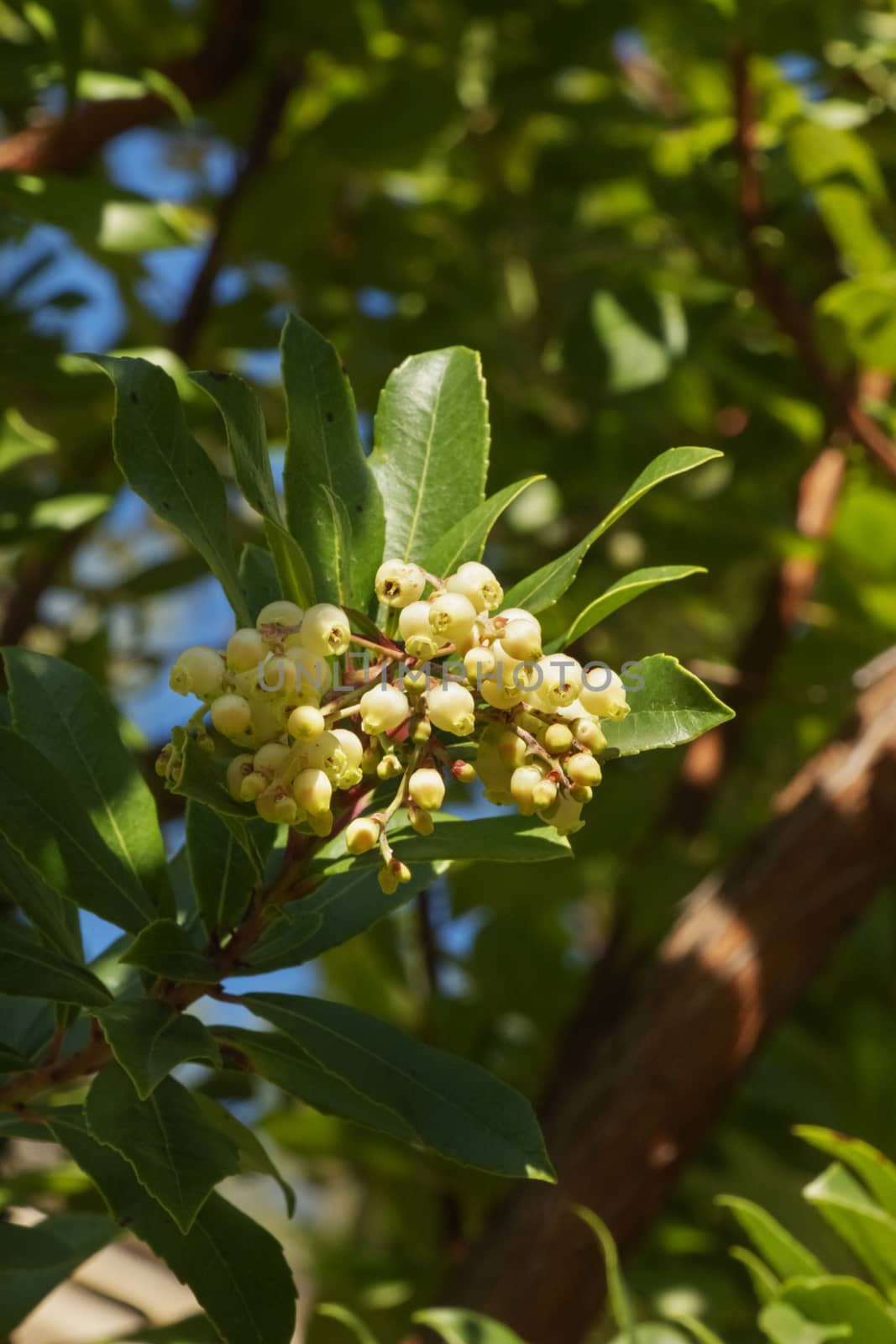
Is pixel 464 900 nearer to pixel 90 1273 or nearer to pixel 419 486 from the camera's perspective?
pixel 90 1273

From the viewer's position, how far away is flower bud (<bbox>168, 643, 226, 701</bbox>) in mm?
767

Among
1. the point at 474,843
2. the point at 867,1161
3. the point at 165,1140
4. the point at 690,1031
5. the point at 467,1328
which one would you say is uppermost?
the point at 474,843

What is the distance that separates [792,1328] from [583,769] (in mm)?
531

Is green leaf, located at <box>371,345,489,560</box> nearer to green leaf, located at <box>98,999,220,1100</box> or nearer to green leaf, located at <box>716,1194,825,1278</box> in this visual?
green leaf, located at <box>98,999,220,1100</box>

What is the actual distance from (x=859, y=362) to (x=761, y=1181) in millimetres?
1017

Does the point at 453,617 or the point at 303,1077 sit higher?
the point at 453,617

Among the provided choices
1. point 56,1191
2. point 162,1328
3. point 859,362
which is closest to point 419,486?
point 162,1328

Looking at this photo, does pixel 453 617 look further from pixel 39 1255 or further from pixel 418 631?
pixel 39 1255

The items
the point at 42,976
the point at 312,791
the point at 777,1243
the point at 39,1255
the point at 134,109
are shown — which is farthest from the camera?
the point at 134,109

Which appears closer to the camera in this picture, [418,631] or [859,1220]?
[418,631]

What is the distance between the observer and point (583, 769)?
2.45ft

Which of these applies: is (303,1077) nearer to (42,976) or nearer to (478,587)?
(42,976)

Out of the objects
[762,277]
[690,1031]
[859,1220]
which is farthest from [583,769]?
[762,277]

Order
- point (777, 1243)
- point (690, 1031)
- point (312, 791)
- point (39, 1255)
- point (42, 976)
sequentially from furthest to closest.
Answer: point (690, 1031) < point (777, 1243) < point (39, 1255) < point (42, 976) < point (312, 791)
